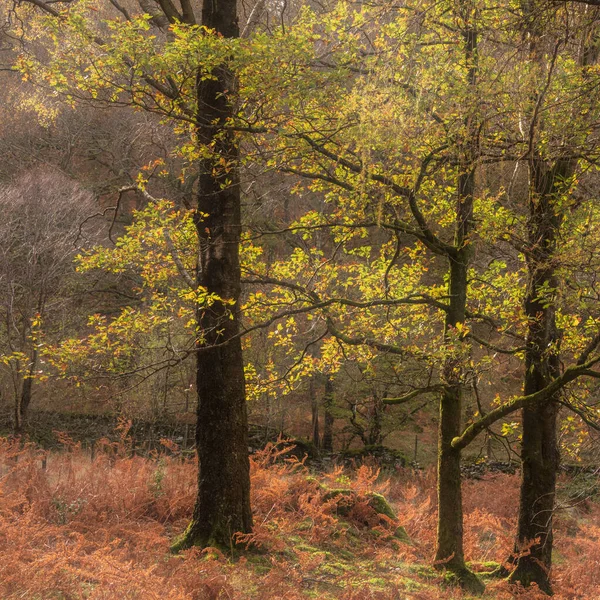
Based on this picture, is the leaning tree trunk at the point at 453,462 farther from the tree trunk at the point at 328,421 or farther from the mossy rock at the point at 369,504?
the tree trunk at the point at 328,421

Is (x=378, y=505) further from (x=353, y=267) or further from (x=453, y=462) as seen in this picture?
(x=353, y=267)

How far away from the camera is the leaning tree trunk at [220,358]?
6559 millimetres

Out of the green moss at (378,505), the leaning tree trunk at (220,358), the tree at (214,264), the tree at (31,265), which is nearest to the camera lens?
the tree at (214,264)

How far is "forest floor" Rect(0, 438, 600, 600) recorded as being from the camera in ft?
15.6

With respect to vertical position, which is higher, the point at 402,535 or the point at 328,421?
the point at 402,535

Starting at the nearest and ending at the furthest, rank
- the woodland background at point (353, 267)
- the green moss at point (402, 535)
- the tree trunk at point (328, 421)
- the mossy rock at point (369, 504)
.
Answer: the woodland background at point (353, 267) → the green moss at point (402, 535) → the mossy rock at point (369, 504) → the tree trunk at point (328, 421)

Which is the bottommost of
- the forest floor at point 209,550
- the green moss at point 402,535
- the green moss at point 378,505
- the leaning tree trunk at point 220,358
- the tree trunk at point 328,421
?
the tree trunk at point 328,421

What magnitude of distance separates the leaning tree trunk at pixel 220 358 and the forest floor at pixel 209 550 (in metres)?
0.37

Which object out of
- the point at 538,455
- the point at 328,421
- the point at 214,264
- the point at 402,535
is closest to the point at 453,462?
the point at 538,455

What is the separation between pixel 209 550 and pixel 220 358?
197 centimetres

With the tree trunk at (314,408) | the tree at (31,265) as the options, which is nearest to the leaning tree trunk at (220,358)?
the tree at (31,265)

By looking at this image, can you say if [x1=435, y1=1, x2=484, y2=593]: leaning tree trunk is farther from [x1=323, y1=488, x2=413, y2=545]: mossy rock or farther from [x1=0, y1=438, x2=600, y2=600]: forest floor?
[x1=323, y1=488, x2=413, y2=545]: mossy rock

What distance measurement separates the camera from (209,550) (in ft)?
20.2

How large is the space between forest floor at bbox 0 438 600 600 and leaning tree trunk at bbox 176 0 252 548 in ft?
1.21
